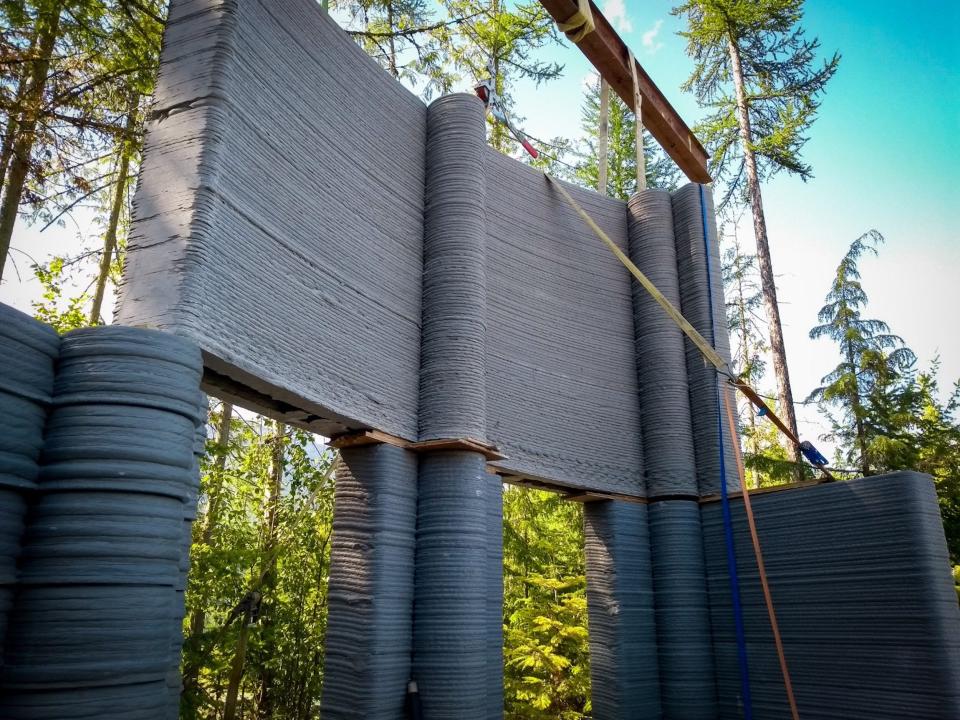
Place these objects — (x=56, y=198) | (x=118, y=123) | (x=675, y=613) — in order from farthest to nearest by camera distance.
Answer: (x=56, y=198), (x=118, y=123), (x=675, y=613)

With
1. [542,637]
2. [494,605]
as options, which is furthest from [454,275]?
[542,637]

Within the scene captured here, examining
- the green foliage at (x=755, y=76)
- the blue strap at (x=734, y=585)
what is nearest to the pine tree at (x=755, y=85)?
the green foliage at (x=755, y=76)

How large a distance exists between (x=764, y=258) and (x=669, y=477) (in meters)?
7.48

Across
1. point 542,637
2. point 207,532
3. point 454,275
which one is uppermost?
point 454,275

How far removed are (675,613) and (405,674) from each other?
84.0 inches

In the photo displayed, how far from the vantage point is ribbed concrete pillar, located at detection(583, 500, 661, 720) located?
433cm

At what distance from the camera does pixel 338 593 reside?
3.32m

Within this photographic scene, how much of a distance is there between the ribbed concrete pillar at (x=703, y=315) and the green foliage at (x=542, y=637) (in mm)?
3342

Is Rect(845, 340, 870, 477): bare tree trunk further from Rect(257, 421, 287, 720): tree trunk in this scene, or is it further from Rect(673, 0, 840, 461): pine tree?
Rect(257, 421, 287, 720): tree trunk

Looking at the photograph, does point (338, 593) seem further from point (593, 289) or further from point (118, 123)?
point (118, 123)

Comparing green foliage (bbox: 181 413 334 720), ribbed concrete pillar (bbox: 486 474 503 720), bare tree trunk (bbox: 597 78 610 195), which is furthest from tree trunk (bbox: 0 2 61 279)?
ribbed concrete pillar (bbox: 486 474 503 720)

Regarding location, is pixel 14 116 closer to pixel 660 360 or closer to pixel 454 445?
pixel 454 445

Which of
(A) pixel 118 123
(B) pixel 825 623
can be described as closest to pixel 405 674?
(B) pixel 825 623

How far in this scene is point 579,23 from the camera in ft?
16.1
